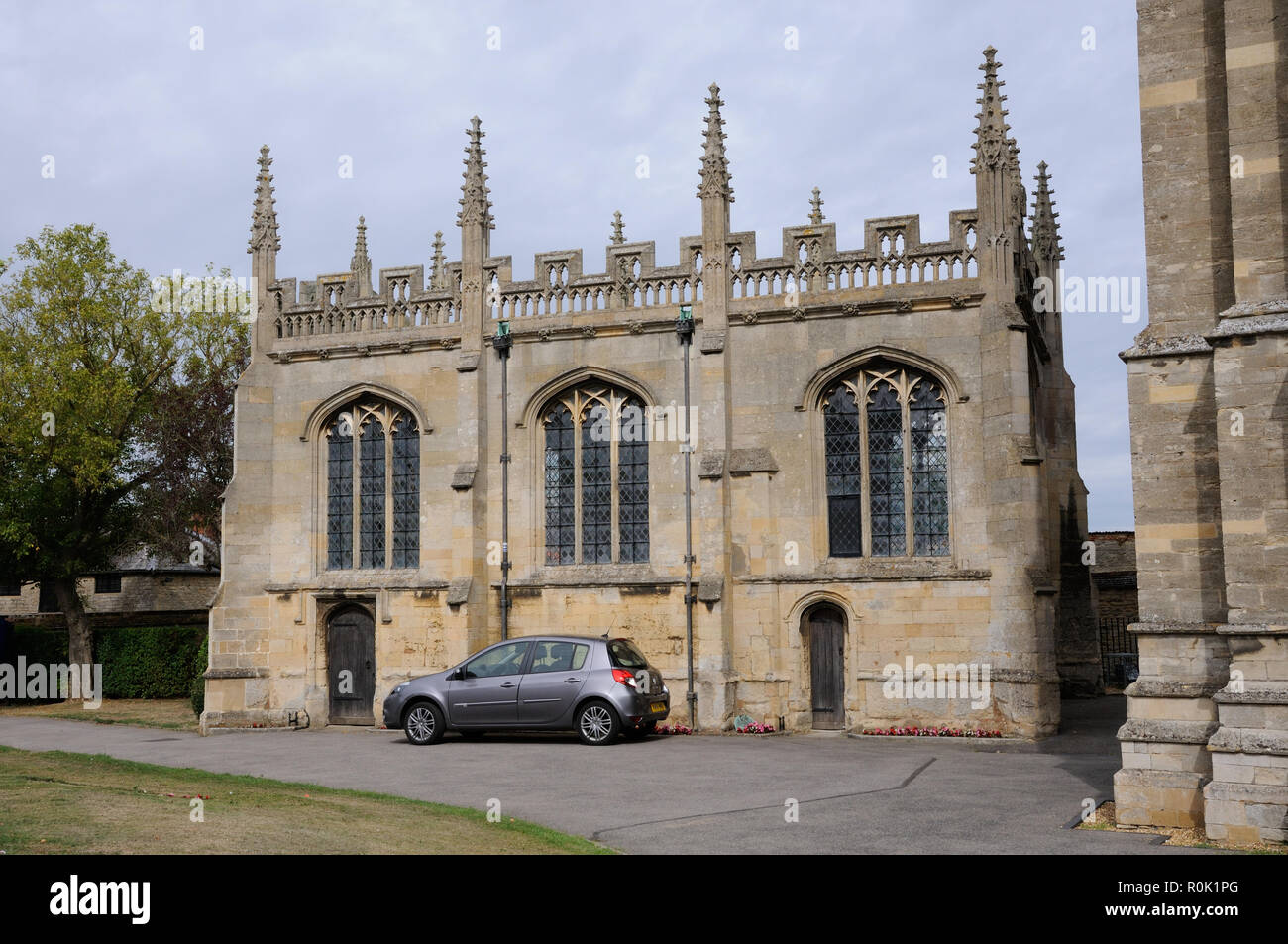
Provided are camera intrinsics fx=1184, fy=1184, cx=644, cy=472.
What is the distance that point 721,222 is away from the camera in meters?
21.3

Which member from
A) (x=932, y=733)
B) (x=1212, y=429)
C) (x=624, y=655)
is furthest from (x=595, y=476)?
(x=1212, y=429)

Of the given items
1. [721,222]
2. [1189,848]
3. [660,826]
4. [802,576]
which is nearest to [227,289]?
[721,222]

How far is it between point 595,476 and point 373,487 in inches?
182

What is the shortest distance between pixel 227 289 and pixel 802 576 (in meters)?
22.3

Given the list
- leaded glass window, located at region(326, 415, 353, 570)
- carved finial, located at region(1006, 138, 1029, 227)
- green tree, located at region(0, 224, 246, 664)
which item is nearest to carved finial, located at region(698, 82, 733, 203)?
carved finial, located at region(1006, 138, 1029, 227)

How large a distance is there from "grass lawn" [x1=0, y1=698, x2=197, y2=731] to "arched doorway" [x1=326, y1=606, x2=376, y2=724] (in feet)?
9.15

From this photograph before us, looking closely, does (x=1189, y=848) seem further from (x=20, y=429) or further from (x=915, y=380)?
(x=20, y=429)

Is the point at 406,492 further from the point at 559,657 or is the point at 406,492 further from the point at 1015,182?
the point at 1015,182

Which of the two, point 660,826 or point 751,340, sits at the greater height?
point 751,340

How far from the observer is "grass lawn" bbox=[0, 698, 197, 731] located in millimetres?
24016

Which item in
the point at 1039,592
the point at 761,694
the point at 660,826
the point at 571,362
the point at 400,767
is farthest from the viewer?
the point at 571,362

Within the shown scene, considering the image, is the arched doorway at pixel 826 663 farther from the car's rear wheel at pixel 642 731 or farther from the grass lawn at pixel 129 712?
the grass lawn at pixel 129 712

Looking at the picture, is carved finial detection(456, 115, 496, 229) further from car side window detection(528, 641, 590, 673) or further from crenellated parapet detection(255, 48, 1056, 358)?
car side window detection(528, 641, 590, 673)

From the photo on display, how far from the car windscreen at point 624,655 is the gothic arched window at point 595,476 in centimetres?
333
